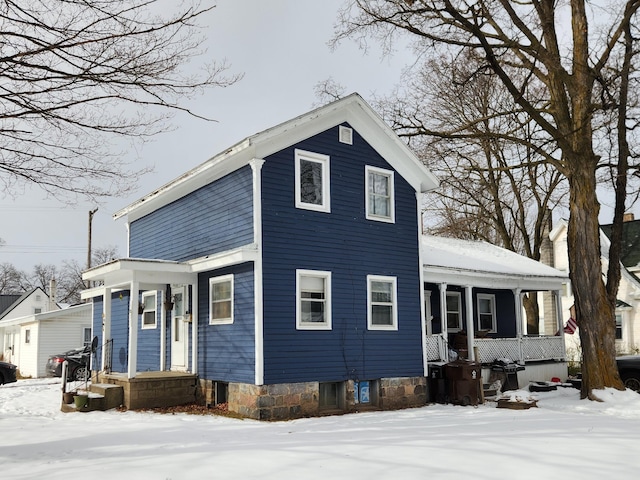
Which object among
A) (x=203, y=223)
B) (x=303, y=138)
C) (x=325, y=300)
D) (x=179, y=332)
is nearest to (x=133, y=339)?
(x=179, y=332)

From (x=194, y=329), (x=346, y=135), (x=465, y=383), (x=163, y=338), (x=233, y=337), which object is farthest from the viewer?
(x=163, y=338)

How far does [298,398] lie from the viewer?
45.4 feet

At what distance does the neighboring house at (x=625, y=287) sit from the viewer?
30672 millimetres

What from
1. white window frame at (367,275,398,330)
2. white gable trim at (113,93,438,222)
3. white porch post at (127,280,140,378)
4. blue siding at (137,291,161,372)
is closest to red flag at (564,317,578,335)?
white gable trim at (113,93,438,222)

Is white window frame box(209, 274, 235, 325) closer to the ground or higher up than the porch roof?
closer to the ground

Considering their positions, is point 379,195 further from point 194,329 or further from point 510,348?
point 510,348

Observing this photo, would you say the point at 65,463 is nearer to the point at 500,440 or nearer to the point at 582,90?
the point at 500,440

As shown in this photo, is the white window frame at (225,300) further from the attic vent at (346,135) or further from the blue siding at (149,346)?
the attic vent at (346,135)

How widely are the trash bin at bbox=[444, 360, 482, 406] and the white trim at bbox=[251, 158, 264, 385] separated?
566 cm

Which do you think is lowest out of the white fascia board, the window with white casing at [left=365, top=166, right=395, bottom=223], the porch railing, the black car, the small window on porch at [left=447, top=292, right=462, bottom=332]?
the black car

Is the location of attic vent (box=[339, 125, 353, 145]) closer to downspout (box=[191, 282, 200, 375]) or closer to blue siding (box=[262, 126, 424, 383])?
blue siding (box=[262, 126, 424, 383])

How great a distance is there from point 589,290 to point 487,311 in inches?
244

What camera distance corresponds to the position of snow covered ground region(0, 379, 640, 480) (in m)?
7.92

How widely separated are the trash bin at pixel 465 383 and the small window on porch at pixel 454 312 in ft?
14.5
